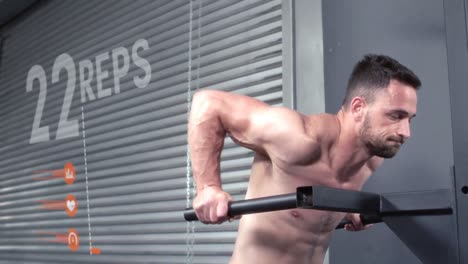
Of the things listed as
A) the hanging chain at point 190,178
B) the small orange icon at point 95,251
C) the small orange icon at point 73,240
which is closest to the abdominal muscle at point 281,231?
the hanging chain at point 190,178

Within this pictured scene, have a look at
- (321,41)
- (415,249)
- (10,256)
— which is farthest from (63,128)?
(415,249)

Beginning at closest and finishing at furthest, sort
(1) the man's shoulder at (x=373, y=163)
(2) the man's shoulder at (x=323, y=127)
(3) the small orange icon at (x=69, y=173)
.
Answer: (2) the man's shoulder at (x=323, y=127), (1) the man's shoulder at (x=373, y=163), (3) the small orange icon at (x=69, y=173)

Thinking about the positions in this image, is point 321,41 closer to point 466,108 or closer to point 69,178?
point 466,108

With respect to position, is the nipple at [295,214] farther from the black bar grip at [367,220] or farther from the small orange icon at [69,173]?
the small orange icon at [69,173]

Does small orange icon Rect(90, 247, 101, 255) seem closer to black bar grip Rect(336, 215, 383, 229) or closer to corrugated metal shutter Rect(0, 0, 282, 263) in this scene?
corrugated metal shutter Rect(0, 0, 282, 263)

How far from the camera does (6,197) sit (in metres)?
4.51

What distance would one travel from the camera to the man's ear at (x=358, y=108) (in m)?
1.65

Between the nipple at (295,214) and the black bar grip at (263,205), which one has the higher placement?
the black bar grip at (263,205)

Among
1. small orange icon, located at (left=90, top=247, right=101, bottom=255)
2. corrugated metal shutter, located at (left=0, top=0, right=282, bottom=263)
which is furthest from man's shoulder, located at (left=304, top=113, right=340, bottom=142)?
small orange icon, located at (left=90, top=247, right=101, bottom=255)

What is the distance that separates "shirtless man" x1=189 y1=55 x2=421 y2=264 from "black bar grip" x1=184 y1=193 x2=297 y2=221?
4 cm

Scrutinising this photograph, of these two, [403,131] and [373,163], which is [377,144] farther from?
[373,163]

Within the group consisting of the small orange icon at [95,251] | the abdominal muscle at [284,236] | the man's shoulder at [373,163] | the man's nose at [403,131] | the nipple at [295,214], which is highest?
the man's nose at [403,131]

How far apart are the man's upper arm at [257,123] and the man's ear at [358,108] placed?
15 cm

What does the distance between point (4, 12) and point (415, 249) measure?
392 centimetres
